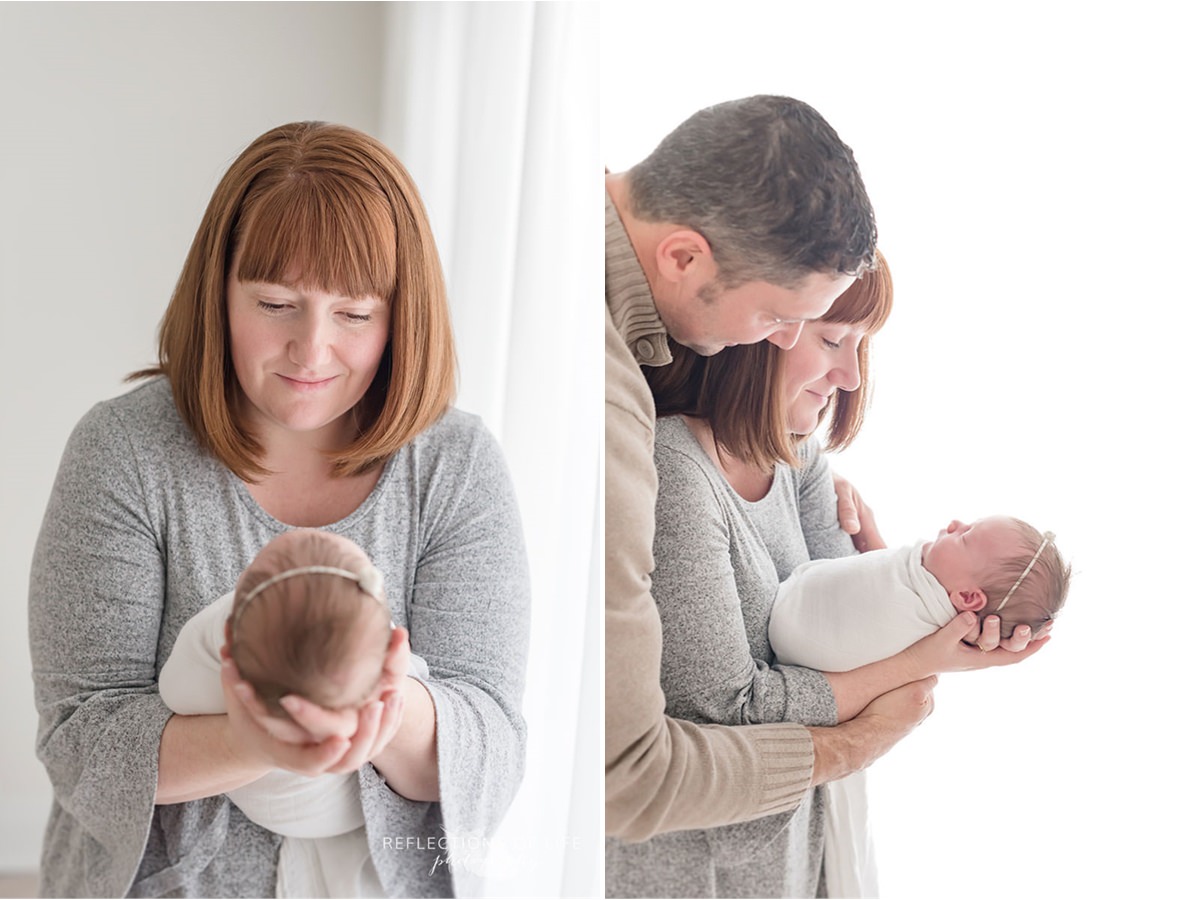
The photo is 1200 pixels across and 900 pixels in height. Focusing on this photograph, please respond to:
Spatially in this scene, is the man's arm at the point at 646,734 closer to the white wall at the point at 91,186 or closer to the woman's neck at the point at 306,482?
the woman's neck at the point at 306,482

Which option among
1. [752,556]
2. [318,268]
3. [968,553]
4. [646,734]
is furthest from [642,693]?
[318,268]

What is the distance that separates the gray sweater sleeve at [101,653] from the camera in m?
1.34

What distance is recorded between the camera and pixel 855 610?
1.45 m

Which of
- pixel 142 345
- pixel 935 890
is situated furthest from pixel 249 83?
pixel 935 890

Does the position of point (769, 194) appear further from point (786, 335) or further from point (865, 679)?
point (865, 679)

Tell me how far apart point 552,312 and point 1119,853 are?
1077 millimetres

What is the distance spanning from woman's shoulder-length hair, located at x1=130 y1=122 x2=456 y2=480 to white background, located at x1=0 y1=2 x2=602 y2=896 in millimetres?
66

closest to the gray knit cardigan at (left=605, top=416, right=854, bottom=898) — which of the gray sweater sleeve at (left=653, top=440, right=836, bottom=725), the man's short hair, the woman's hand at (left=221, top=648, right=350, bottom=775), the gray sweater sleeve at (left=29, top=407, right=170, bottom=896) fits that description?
the gray sweater sleeve at (left=653, top=440, right=836, bottom=725)

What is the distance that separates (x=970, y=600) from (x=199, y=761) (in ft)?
3.10

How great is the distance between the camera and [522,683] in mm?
1480

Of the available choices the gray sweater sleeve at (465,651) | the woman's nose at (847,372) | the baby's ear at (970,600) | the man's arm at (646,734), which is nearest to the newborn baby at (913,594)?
the baby's ear at (970,600)

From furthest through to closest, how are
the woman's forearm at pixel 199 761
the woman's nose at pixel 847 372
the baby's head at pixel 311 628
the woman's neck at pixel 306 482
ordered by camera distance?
1. the woman's nose at pixel 847 372
2. the woman's neck at pixel 306 482
3. the woman's forearm at pixel 199 761
4. the baby's head at pixel 311 628

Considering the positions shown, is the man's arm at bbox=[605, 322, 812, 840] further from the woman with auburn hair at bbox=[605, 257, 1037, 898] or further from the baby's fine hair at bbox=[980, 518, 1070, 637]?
the baby's fine hair at bbox=[980, 518, 1070, 637]

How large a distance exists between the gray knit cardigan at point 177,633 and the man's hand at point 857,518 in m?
0.45
